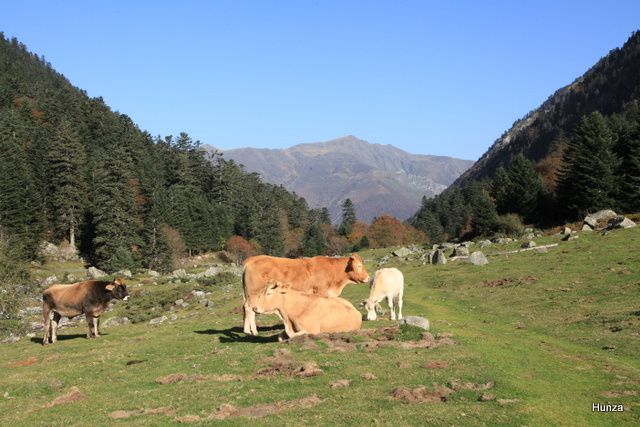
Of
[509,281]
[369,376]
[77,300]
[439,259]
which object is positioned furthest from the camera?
[439,259]

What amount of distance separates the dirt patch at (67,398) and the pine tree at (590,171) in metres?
73.6

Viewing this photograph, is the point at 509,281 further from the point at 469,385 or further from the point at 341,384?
the point at 341,384

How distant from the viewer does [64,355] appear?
1967 cm

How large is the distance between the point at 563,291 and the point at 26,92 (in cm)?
15898

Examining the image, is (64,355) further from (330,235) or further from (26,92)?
(26,92)

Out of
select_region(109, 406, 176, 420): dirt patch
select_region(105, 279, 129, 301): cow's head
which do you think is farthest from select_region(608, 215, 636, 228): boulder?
A: select_region(109, 406, 176, 420): dirt patch

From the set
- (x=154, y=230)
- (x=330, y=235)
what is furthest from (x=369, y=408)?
(x=330, y=235)

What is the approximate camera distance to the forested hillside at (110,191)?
9131 cm

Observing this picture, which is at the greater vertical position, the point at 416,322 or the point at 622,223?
the point at 622,223

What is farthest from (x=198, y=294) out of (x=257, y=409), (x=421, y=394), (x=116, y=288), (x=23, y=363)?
(x=421, y=394)

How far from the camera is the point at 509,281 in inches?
1352

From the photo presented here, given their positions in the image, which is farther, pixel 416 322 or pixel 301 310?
pixel 416 322

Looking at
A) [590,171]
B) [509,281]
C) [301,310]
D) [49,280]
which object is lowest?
[49,280]

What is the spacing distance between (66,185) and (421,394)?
331ft
